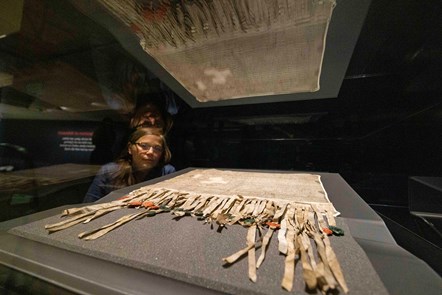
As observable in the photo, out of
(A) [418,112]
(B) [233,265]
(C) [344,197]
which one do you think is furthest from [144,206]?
(A) [418,112]

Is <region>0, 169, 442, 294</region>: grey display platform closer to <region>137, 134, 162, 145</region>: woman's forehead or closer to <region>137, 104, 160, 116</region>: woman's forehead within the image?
<region>137, 134, 162, 145</region>: woman's forehead

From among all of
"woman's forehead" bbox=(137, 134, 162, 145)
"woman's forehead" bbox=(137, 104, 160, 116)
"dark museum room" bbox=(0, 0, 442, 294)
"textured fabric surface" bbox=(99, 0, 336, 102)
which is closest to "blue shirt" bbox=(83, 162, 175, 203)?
"dark museum room" bbox=(0, 0, 442, 294)

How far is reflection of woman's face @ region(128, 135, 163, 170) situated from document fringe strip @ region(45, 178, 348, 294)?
0.62 m

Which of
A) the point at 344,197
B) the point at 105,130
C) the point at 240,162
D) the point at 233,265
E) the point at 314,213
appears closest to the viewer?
the point at 233,265

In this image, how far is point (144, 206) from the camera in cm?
88

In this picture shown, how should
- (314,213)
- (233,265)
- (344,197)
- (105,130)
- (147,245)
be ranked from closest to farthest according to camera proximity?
(233,265)
(147,245)
(314,213)
(344,197)
(105,130)

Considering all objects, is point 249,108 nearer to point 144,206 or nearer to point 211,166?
point 211,166

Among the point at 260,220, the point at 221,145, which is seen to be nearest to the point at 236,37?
the point at 260,220

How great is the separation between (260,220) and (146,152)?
4.54 feet

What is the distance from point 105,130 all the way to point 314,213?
1557mm

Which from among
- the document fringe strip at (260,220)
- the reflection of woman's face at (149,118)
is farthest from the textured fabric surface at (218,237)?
the reflection of woman's face at (149,118)

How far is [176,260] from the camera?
475 millimetres

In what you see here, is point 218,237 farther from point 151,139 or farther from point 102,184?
point 151,139

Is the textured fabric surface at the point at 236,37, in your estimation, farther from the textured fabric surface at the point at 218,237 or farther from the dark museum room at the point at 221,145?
the textured fabric surface at the point at 218,237
